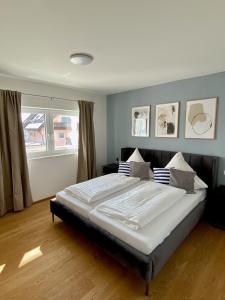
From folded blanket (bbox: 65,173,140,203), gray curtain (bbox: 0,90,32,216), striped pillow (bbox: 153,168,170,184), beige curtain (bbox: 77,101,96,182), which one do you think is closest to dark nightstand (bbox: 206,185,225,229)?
striped pillow (bbox: 153,168,170,184)

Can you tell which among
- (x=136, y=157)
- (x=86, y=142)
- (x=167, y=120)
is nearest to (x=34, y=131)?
(x=86, y=142)

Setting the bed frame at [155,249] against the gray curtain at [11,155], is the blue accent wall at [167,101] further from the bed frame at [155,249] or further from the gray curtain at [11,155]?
the gray curtain at [11,155]

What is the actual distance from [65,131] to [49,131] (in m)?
0.41

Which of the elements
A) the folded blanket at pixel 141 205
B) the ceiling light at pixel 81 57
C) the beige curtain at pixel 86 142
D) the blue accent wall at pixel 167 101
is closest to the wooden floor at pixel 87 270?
the folded blanket at pixel 141 205

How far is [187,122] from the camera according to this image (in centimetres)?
327

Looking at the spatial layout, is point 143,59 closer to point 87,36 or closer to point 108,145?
point 87,36

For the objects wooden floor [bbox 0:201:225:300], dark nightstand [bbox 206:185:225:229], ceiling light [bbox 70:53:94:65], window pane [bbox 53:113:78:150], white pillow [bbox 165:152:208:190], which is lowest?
wooden floor [bbox 0:201:225:300]

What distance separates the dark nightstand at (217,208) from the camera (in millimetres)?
2590

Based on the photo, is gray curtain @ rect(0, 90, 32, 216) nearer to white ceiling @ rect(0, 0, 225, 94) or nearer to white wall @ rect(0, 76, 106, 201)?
white wall @ rect(0, 76, 106, 201)

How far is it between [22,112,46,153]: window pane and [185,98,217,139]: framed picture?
2.91 m

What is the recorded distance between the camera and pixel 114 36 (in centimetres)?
175

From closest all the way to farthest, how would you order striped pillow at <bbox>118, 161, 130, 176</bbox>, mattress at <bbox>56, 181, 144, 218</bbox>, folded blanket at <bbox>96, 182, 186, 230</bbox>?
folded blanket at <bbox>96, 182, 186, 230</bbox> < mattress at <bbox>56, 181, 144, 218</bbox> < striped pillow at <bbox>118, 161, 130, 176</bbox>

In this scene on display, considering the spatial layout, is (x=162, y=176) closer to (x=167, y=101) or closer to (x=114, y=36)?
(x=167, y=101)

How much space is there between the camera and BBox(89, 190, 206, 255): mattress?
66.1 inches
